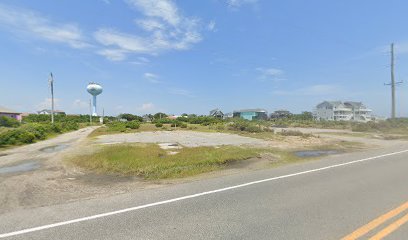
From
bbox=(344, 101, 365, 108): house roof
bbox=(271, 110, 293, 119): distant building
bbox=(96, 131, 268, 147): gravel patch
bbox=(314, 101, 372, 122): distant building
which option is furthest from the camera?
bbox=(344, 101, 365, 108): house roof

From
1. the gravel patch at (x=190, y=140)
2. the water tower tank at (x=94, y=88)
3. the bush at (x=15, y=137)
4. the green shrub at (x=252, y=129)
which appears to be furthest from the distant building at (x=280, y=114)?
the bush at (x=15, y=137)

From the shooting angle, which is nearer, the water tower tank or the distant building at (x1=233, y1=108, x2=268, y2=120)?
the water tower tank

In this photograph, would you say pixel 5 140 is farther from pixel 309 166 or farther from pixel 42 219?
pixel 309 166

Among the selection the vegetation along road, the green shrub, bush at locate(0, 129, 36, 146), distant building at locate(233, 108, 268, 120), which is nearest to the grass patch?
the vegetation along road

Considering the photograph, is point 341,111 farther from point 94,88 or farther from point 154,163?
point 154,163

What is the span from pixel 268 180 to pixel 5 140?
2118 cm

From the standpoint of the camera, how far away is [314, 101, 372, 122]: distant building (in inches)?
4429

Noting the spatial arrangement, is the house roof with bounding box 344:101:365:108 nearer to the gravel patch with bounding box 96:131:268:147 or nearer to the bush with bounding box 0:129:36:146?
the gravel patch with bounding box 96:131:268:147

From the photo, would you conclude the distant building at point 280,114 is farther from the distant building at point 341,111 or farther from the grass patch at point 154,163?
the grass patch at point 154,163

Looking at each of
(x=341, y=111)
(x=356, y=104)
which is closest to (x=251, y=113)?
(x=341, y=111)

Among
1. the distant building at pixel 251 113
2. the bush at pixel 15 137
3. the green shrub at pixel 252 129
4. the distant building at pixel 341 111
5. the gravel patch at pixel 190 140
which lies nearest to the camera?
the gravel patch at pixel 190 140

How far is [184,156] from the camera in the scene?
13812 mm

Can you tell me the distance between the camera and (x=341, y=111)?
370 feet

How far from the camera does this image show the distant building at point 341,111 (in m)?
112
